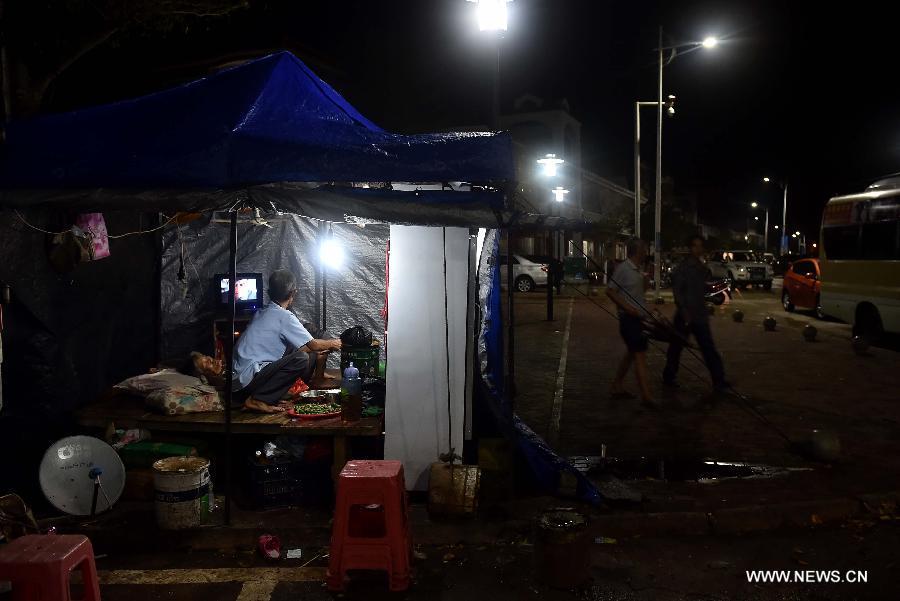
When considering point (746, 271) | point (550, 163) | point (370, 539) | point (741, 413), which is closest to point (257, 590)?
point (370, 539)

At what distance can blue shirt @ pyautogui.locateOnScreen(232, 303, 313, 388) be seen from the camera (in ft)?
22.2

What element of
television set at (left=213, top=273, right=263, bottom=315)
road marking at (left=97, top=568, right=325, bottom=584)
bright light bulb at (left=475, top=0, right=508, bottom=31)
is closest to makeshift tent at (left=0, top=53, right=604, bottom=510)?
road marking at (left=97, top=568, right=325, bottom=584)

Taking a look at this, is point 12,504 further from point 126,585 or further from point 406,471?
point 406,471

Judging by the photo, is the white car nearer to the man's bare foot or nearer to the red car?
the red car

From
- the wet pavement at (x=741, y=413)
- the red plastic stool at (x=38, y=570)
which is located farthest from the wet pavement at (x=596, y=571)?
the red plastic stool at (x=38, y=570)

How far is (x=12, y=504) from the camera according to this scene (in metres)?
5.20

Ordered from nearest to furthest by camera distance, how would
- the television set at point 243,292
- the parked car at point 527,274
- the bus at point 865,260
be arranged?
the television set at point 243,292 → the bus at point 865,260 → the parked car at point 527,274

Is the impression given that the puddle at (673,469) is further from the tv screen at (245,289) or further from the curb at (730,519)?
the tv screen at (245,289)

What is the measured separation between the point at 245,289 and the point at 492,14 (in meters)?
5.45

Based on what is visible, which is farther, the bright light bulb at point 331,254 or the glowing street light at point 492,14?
the glowing street light at point 492,14

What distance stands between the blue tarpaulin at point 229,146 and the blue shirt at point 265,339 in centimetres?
169

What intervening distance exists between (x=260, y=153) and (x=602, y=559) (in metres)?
4.15

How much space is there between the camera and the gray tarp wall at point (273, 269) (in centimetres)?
911

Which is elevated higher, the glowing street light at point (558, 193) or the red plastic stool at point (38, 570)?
the glowing street light at point (558, 193)
